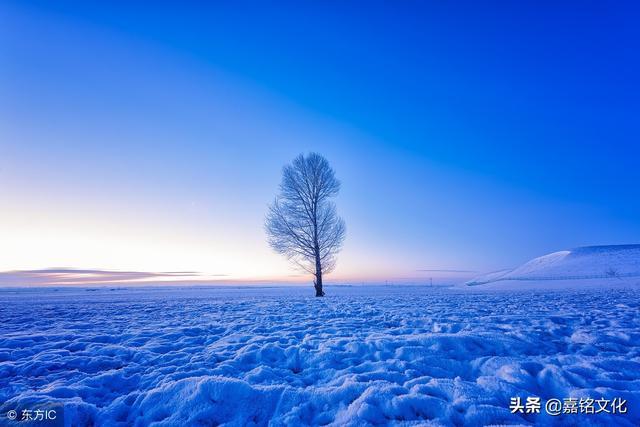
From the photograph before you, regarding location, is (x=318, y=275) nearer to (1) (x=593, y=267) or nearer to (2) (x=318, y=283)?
(2) (x=318, y=283)

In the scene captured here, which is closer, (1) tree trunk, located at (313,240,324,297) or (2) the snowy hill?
(1) tree trunk, located at (313,240,324,297)

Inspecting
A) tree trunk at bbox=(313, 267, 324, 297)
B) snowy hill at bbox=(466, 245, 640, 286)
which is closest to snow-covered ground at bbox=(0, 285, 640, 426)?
tree trunk at bbox=(313, 267, 324, 297)

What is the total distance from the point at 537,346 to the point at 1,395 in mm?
7330

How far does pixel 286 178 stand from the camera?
21109mm

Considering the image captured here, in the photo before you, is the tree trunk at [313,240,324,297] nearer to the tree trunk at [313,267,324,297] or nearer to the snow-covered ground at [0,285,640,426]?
the tree trunk at [313,267,324,297]

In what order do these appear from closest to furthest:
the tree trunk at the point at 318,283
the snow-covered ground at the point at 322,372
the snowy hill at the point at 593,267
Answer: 1. the snow-covered ground at the point at 322,372
2. the tree trunk at the point at 318,283
3. the snowy hill at the point at 593,267

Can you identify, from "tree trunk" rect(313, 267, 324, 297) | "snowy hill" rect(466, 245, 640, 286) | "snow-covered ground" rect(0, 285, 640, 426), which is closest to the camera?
"snow-covered ground" rect(0, 285, 640, 426)

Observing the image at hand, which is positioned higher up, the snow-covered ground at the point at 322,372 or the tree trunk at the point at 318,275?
the tree trunk at the point at 318,275

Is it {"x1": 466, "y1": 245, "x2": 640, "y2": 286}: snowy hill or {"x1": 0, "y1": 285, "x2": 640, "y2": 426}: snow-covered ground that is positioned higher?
{"x1": 466, "y1": 245, "x2": 640, "y2": 286}: snowy hill

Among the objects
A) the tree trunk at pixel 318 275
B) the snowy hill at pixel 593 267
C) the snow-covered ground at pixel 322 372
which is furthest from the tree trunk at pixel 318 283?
the snowy hill at pixel 593 267

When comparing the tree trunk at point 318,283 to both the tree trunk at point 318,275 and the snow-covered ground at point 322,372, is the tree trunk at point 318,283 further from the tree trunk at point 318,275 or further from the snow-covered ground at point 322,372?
the snow-covered ground at point 322,372

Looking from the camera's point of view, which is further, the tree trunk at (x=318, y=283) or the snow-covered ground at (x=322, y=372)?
the tree trunk at (x=318, y=283)

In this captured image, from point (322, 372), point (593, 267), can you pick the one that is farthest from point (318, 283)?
point (593, 267)

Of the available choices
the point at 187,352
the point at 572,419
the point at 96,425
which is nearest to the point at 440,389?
the point at 572,419
